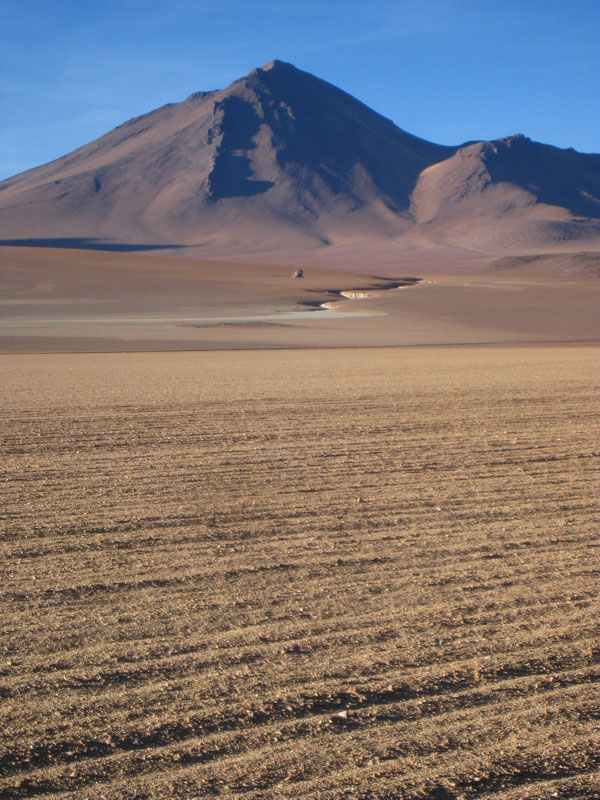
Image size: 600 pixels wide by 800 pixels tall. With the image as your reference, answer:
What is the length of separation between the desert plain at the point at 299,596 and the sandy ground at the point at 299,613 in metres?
0.02

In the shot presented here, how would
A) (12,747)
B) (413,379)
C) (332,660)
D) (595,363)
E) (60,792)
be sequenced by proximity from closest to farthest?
(60,792) < (12,747) < (332,660) < (413,379) < (595,363)

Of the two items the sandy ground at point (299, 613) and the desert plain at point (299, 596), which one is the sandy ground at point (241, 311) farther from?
the sandy ground at point (299, 613)

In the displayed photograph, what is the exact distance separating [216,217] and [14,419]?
192037mm

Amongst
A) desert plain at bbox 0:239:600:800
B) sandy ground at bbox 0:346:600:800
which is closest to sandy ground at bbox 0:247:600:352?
desert plain at bbox 0:239:600:800

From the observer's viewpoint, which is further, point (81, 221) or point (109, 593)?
point (81, 221)

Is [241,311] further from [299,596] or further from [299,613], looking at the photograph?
[299,613]

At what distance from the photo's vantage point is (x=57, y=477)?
26.7 ft

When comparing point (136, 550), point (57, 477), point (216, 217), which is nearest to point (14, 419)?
point (57, 477)

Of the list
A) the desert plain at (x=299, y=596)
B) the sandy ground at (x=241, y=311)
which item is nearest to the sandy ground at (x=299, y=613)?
the desert plain at (x=299, y=596)

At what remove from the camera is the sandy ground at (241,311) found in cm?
3048

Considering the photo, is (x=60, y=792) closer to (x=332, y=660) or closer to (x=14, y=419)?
(x=332, y=660)

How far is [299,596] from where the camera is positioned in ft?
17.0

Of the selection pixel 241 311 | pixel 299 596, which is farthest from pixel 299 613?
pixel 241 311

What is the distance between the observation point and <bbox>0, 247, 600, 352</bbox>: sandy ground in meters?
30.5
